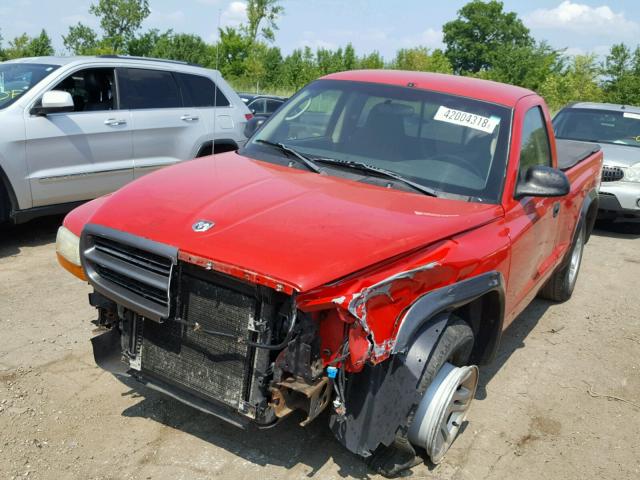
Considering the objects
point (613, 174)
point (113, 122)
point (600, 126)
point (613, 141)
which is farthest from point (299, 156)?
point (600, 126)

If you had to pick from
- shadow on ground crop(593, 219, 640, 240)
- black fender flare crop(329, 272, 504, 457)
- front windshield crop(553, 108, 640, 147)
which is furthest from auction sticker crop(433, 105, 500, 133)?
front windshield crop(553, 108, 640, 147)

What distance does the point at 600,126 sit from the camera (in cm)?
951

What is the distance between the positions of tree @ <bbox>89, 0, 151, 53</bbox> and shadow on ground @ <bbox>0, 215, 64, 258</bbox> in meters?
54.1

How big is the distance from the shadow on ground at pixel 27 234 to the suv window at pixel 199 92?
83.2 inches

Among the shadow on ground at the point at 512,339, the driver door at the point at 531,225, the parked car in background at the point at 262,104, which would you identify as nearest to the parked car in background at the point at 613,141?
the shadow on ground at the point at 512,339

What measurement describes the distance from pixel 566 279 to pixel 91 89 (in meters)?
5.21

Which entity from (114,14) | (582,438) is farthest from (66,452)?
(114,14)

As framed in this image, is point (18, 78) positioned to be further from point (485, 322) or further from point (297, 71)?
point (297, 71)

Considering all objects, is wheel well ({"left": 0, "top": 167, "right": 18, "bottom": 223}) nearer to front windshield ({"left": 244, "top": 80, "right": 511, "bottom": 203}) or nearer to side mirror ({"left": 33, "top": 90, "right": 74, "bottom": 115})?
side mirror ({"left": 33, "top": 90, "right": 74, "bottom": 115})

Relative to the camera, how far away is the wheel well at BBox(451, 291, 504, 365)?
340 cm

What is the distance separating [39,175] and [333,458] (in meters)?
4.40

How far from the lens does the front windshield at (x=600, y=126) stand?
927 centimetres

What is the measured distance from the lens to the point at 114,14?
5978cm

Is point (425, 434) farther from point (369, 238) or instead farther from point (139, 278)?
point (139, 278)
